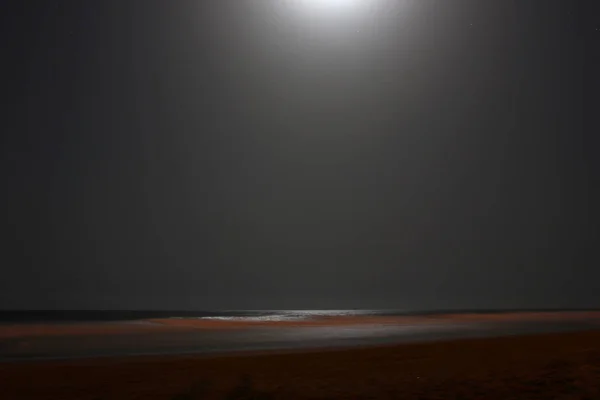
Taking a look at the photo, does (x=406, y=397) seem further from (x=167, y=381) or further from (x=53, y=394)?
(x=53, y=394)

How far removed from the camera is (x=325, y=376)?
38.2ft

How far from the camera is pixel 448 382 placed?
10836 millimetres

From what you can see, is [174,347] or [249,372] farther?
[174,347]

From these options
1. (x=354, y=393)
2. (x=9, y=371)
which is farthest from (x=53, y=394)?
(x=354, y=393)

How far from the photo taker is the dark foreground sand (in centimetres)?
999

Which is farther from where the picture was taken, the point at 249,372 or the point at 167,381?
the point at 249,372

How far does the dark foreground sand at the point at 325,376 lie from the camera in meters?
9.99

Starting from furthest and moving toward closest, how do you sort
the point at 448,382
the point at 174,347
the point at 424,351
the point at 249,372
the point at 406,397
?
the point at 174,347
the point at 424,351
the point at 249,372
the point at 448,382
the point at 406,397

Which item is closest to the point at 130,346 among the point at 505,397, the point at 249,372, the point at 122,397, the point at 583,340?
the point at 249,372

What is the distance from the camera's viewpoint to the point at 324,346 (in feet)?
58.5

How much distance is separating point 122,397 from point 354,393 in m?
→ 4.02

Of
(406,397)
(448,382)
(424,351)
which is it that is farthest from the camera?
(424,351)

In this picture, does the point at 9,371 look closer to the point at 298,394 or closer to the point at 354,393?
the point at 298,394

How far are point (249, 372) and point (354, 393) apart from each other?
2.98m
